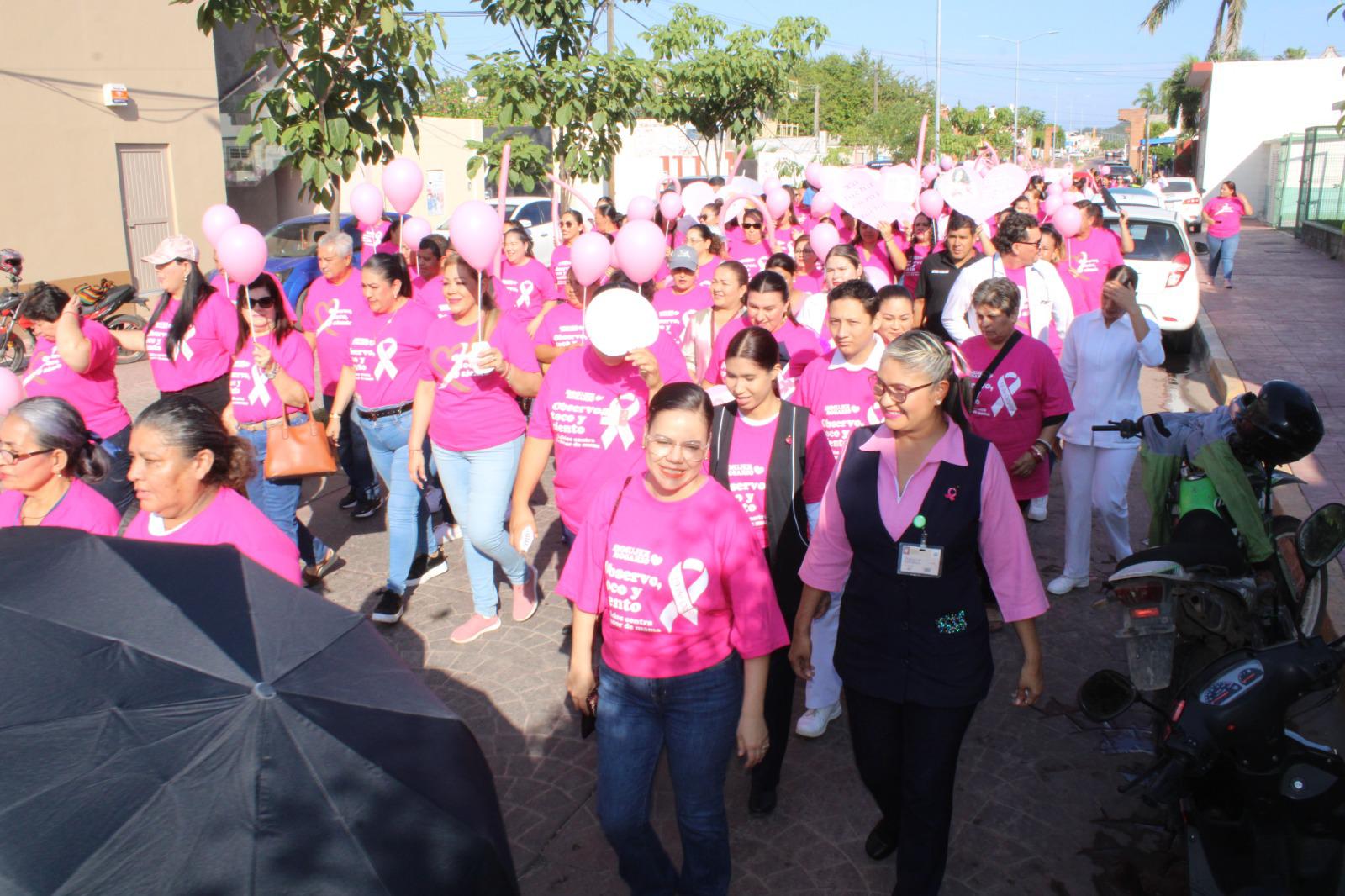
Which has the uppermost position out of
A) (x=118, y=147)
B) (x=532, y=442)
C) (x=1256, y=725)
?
(x=118, y=147)

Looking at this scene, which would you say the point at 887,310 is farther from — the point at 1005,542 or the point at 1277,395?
the point at 1005,542

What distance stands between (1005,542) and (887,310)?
1.93m

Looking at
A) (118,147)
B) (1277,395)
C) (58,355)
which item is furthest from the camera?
(118,147)

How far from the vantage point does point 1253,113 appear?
3647cm

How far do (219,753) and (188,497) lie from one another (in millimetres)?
1644

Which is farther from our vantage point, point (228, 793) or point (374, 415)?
point (374, 415)

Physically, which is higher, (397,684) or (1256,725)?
(397,684)

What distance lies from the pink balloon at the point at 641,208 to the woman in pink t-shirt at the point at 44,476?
24.2ft

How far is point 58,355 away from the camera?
533 cm

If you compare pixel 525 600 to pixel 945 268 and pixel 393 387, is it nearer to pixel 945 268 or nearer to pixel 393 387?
pixel 393 387

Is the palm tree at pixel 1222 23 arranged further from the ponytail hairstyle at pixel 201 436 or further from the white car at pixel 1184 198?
the ponytail hairstyle at pixel 201 436

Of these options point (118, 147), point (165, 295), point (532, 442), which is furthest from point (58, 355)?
point (118, 147)

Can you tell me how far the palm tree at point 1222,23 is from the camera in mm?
38719

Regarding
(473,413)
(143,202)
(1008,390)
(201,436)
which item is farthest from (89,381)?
(143,202)
